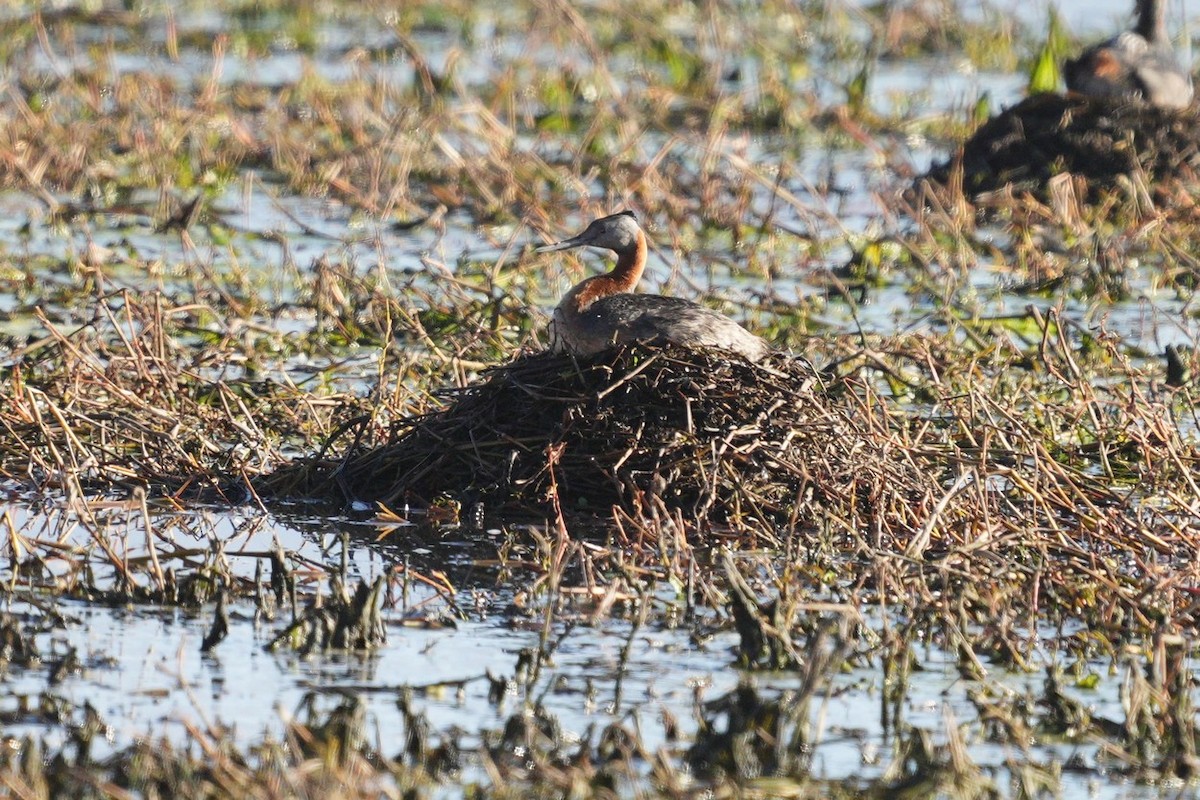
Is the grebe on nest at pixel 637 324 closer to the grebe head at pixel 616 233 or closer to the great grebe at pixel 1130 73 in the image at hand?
the grebe head at pixel 616 233

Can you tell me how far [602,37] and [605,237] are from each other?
10.5 m

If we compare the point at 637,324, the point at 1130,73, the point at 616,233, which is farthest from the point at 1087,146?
the point at 637,324

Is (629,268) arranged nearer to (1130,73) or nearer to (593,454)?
(593,454)

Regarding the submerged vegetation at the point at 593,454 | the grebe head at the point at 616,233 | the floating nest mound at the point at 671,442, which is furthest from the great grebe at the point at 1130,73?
the floating nest mound at the point at 671,442

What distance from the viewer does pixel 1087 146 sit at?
12883mm

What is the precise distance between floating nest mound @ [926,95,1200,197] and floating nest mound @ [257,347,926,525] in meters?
5.85

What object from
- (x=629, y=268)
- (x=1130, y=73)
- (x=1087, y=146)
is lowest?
(x=629, y=268)

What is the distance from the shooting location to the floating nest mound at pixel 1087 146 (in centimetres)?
1285

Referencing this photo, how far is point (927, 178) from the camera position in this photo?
43.0 ft

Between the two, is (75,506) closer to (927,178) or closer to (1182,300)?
(1182,300)

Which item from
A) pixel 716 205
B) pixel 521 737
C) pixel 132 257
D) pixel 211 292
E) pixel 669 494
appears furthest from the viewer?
pixel 716 205

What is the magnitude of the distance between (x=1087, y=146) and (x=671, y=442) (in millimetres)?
6619

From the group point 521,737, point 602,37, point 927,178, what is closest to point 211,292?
point 927,178

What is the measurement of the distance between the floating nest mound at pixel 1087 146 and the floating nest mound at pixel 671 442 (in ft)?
19.2
